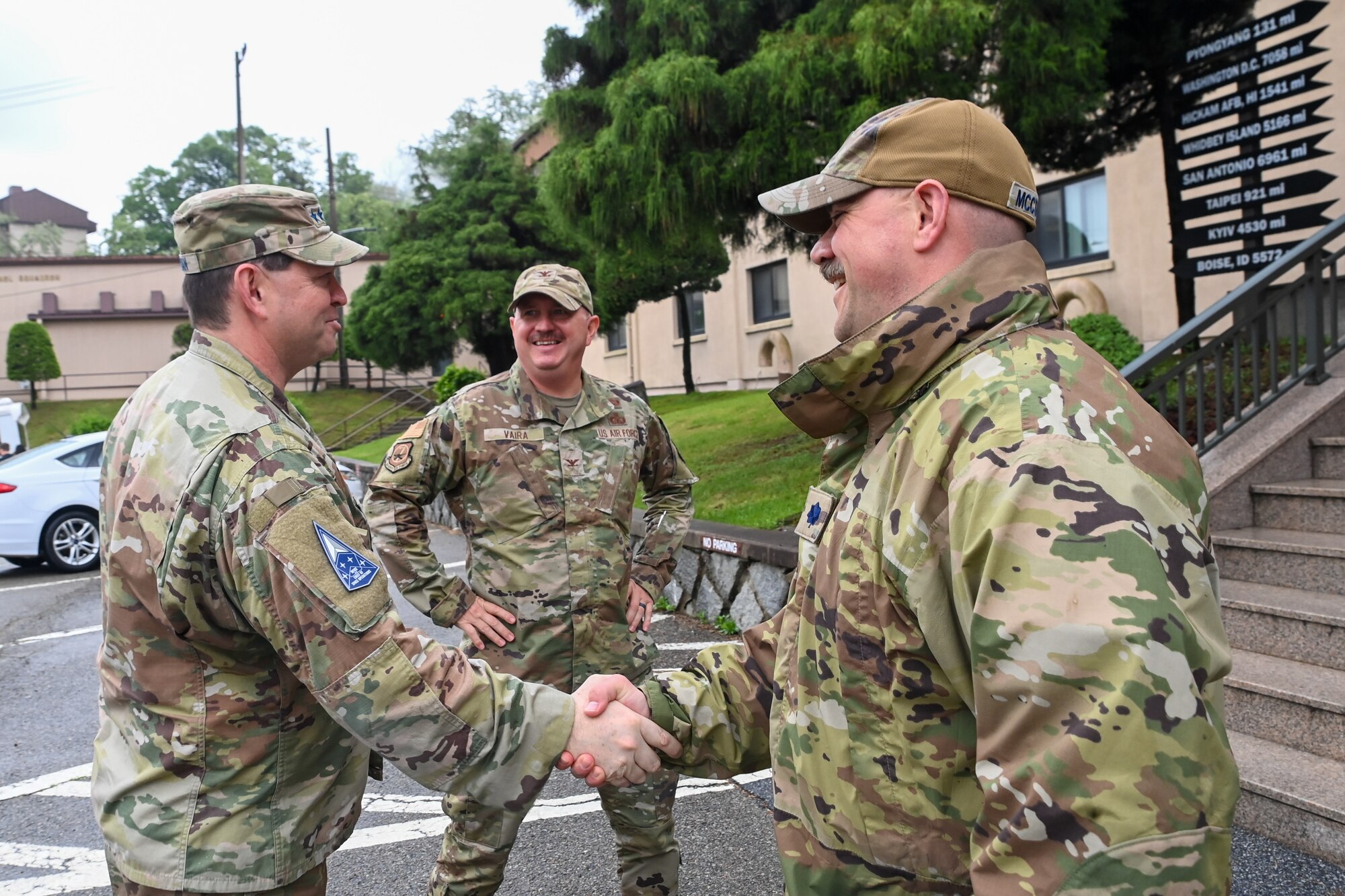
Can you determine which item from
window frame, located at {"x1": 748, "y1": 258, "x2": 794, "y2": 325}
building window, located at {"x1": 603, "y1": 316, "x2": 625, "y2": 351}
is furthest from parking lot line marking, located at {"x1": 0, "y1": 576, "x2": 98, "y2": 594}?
building window, located at {"x1": 603, "y1": 316, "x2": 625, "y2": 351}

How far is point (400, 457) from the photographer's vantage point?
3672 mm

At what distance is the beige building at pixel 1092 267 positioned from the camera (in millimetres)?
9430

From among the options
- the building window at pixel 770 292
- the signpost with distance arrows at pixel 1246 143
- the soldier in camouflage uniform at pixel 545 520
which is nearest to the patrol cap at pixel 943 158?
the soldier in camouflage uniform at pixel 545 520

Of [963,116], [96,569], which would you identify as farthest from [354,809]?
[96,569]

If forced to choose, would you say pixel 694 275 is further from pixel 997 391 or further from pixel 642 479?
pixel 997 391

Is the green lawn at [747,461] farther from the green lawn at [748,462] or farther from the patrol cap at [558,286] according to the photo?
the patrol cap at [558,286]

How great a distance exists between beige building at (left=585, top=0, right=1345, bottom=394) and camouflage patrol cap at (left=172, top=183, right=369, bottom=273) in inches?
276

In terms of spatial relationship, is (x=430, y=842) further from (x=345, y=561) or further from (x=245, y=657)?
(x=345, y=561)

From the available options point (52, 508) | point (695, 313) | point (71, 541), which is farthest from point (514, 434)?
point (695, 313)

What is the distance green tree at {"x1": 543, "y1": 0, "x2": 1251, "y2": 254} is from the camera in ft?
23.1

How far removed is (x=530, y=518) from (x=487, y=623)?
40 cm

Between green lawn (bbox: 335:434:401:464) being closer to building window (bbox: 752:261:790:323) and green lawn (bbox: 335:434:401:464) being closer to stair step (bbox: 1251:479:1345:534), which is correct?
building window (bbox: 752:261:790:323)

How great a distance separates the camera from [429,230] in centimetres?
2575

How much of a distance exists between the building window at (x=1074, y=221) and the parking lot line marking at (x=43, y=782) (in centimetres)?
1260
